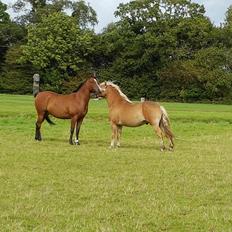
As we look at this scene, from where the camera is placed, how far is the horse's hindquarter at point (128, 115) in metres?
16.7

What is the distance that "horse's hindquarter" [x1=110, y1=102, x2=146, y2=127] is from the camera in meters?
16.7

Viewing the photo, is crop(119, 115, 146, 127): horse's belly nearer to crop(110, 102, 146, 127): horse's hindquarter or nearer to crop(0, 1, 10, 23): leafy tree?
crop(110, 102, 146, 127): horse's hindquarter

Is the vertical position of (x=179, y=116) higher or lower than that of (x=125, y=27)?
lower

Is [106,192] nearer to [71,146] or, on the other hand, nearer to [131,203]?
[131,203]

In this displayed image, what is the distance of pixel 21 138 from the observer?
18719mm

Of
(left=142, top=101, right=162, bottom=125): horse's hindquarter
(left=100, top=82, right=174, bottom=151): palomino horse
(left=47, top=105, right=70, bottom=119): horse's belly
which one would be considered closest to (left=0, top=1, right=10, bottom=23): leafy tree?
(left=47, top=105, right=70, bottom=119): horse's belly

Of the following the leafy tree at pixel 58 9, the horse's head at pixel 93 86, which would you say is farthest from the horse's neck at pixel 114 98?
the leafy tree at pixel 58 9

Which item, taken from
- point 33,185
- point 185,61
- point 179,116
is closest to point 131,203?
point 33,185

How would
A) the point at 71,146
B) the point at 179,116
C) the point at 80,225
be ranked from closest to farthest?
the point at 80,225 < the point at 71,146 < the point at 179,116

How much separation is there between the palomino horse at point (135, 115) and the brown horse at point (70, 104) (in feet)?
2.38

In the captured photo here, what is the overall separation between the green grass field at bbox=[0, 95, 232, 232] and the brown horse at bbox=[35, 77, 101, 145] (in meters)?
0.87

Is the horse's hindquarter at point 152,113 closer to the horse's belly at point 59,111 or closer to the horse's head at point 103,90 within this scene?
the horse's head at point 103,90

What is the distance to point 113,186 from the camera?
9.67 metres

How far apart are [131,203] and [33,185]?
2.15 m
